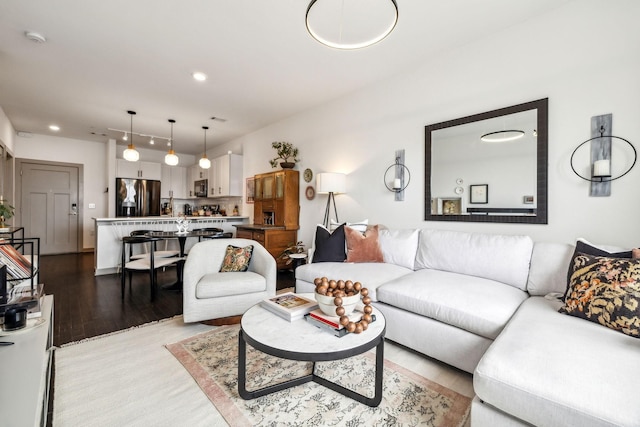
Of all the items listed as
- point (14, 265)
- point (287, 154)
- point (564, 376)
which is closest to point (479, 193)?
point (564, 376)

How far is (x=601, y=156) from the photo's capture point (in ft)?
7.11

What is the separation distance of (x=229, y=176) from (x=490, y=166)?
511cm

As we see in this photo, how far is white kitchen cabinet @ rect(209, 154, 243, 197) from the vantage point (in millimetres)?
6387

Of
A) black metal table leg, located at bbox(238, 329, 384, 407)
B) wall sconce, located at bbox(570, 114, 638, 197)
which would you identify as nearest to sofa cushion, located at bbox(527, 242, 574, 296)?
wall sconce, located at bbox(570, 114, 638, 197)

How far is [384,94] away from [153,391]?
362cm

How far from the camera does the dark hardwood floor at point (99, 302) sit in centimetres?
261

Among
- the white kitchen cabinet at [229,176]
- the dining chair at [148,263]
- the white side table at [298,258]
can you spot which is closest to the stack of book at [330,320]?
the white side table at [298,258]

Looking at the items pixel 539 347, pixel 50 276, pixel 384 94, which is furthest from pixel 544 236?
pixel 50 276

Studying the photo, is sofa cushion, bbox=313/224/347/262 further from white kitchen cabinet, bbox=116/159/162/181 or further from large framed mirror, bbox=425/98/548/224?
white kitchen cabinet, bbox=116/159/162/181

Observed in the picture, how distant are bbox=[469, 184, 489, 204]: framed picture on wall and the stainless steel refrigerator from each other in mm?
7209

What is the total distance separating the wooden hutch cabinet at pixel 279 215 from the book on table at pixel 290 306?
2.75m

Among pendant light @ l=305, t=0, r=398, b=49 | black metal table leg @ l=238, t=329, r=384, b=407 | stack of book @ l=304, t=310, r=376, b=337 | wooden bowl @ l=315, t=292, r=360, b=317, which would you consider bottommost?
black metal table leg @ l=238, t=329, r=384, b=407

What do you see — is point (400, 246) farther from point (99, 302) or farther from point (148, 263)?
point (99, 302)

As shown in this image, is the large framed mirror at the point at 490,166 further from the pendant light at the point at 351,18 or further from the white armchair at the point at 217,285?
the white armchair at the point at 217,285
